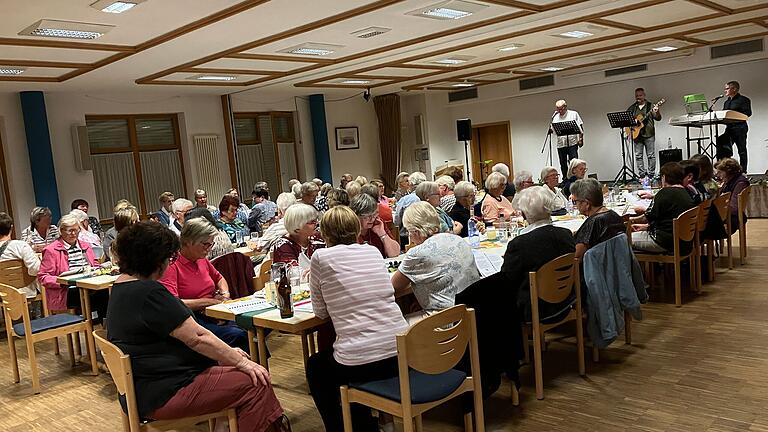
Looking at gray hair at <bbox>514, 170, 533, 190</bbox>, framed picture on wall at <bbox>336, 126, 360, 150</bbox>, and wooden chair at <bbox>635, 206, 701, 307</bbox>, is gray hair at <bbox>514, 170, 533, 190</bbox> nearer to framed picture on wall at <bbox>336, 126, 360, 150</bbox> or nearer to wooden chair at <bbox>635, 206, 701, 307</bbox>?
wooden chair at <bbox>635, 206, 701, 307</bbox>

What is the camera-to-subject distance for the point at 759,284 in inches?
241

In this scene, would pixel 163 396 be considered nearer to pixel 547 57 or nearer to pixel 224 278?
pixel 224 278

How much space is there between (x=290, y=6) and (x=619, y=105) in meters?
10.0

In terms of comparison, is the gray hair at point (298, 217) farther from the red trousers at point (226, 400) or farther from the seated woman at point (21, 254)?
the seated woman at point (21, 254)

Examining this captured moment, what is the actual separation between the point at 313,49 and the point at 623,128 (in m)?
7.63

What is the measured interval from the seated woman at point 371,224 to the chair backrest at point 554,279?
1448mm

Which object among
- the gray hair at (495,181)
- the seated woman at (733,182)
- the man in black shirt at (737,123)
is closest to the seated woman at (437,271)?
the gray hair at (495,181)

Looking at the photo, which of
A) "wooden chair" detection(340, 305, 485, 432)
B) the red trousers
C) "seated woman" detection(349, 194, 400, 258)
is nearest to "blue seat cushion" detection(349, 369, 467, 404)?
"wooden chair" detection(340, 305, 485, 432)

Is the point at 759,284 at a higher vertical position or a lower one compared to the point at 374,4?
lower

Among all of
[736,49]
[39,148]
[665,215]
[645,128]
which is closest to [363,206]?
[665,215]

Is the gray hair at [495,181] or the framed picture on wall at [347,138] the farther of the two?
the framed picture on wall at [347,138]

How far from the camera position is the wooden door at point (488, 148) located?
16047 millimetres

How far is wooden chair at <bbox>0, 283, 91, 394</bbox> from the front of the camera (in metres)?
4.70

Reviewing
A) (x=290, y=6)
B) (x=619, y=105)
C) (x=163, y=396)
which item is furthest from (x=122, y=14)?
(x=619, y=105)
